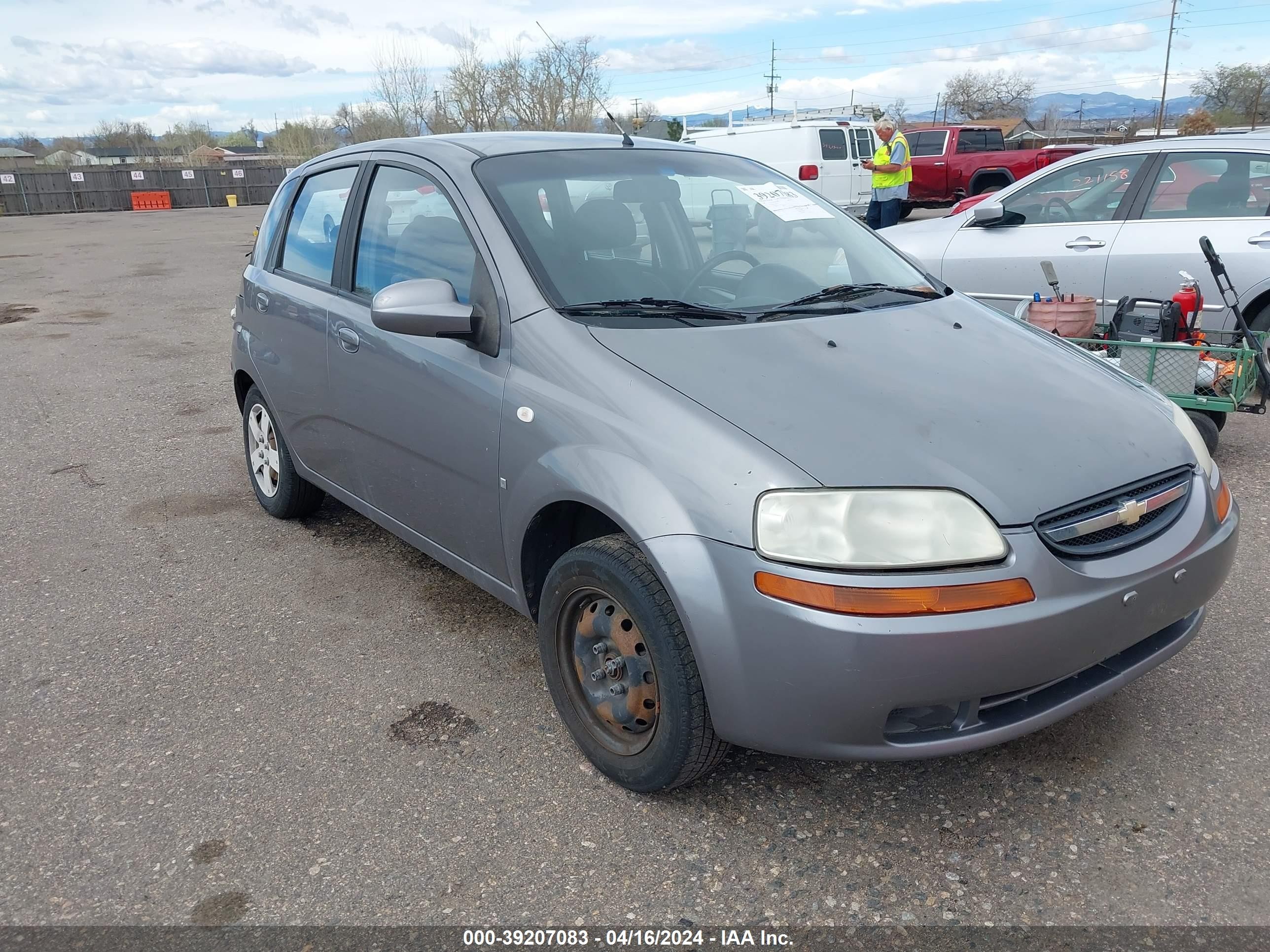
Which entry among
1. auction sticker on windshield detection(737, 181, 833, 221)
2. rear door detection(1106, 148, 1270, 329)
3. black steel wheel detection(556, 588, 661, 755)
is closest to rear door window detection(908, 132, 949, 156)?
rear door detection(1106, 148, 1270, 329)

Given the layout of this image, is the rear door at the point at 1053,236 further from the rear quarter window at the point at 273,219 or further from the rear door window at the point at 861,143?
the rear door window at the point at 861,143

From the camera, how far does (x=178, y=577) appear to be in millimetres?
4168

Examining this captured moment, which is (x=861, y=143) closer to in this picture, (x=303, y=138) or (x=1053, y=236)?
(x=1053, y=236)

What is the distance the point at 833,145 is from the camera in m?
18.8

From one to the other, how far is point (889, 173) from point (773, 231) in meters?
11.0

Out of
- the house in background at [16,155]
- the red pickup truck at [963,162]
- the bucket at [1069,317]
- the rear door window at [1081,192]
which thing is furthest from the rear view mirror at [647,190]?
the house in background at [16,155]

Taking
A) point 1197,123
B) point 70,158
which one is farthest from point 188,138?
Answer: point 1197,123

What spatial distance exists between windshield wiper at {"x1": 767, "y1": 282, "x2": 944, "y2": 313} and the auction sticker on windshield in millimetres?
416

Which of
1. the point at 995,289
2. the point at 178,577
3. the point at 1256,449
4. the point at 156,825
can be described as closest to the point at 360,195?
the point at 178,577

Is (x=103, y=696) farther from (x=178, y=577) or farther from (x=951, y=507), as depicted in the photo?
(x=951, y=507)

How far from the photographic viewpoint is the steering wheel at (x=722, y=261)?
124 inches

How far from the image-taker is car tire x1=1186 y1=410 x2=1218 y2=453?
5.13 meters

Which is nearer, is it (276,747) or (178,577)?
(276,747)

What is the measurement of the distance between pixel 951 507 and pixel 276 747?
6.74 ft
